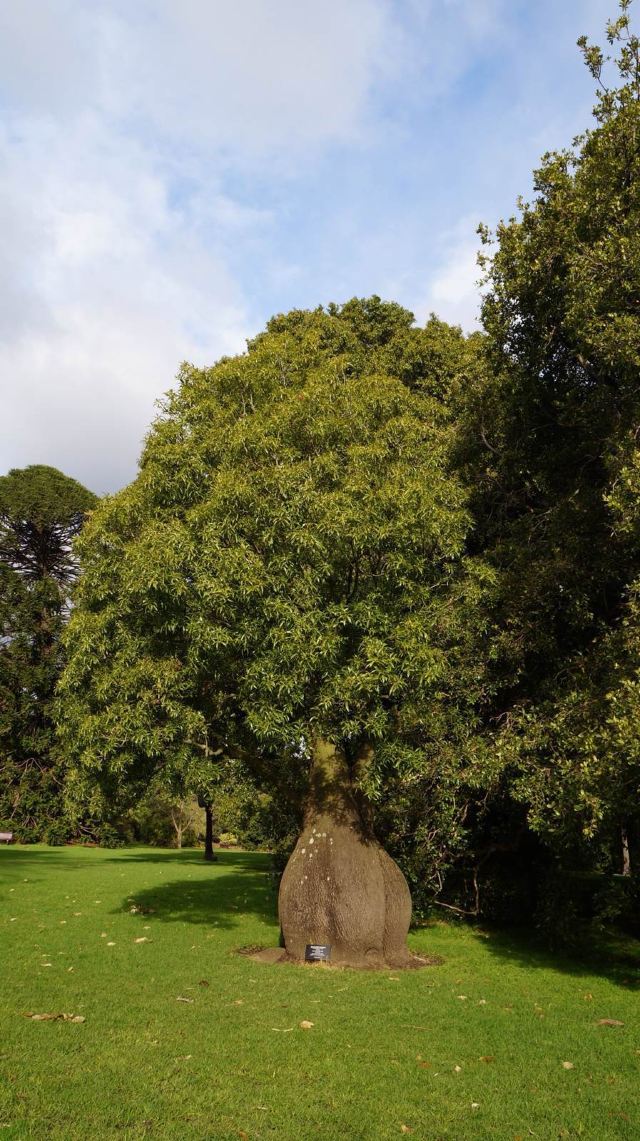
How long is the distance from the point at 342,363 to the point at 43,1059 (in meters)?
12.3

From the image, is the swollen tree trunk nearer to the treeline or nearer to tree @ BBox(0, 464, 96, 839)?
the treeline

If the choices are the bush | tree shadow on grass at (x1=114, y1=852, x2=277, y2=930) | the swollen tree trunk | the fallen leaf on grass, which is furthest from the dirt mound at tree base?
the bush

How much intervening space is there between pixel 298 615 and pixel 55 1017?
5815mm

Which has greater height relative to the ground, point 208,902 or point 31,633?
point 31,633

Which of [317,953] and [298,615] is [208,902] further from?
[298,615]

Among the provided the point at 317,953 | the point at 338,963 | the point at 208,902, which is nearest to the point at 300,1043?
the point at 317,953

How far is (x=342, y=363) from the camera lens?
1538 cm

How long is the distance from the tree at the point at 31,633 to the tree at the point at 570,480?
3413cm

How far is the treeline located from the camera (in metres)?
11.7

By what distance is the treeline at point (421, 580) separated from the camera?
38.4 feet

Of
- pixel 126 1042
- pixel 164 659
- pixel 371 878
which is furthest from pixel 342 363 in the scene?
pixel 126 1042

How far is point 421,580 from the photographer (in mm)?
13156

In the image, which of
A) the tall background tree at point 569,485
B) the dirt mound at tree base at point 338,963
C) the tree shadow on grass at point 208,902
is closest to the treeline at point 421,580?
the tall background tree at point 569,485

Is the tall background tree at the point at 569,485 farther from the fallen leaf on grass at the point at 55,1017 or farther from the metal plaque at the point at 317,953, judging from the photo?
the fallen leaf on grass at the point at 55,1017
